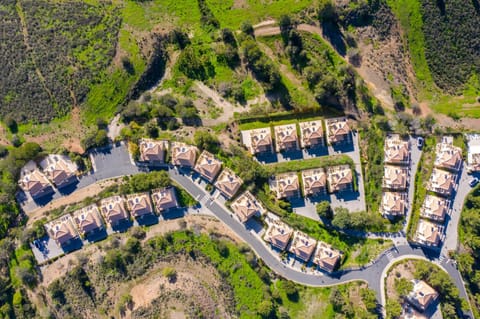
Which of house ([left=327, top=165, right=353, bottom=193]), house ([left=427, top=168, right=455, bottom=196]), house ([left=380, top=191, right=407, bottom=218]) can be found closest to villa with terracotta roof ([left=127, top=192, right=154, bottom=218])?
house ([left=327, top=165, right=353, bottom=193])

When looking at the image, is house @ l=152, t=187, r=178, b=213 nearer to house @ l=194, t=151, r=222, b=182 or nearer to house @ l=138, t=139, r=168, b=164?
house @ l=138, t=139, r=168, b=164

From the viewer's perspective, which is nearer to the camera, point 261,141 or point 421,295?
point 421,295

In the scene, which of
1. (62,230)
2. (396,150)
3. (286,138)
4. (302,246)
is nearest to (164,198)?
(62,230)

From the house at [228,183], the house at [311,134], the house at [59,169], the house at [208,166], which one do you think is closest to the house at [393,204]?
the house at [311,134]

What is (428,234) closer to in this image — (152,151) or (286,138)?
(286,138)

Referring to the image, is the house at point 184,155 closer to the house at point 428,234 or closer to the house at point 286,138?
the house at point 286,138

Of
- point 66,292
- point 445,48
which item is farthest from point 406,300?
point 66,292
